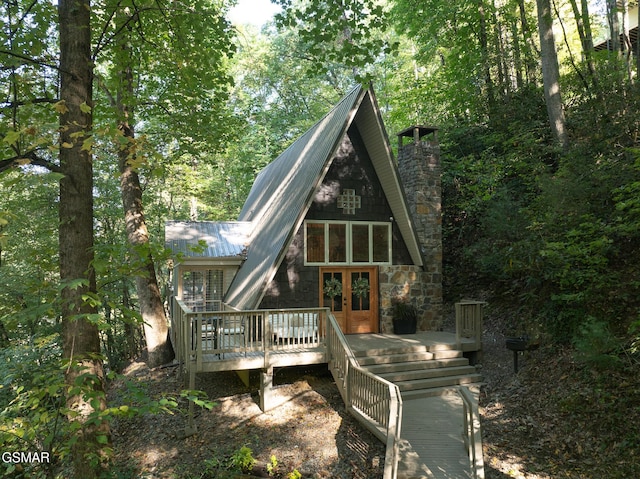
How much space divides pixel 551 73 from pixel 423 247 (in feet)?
20.2

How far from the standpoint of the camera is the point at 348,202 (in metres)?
11.2

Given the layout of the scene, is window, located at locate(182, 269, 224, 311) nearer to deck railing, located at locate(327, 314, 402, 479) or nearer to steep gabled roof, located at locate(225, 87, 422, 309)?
steep gabled roof, located at locate(225, 87, 422, 309)

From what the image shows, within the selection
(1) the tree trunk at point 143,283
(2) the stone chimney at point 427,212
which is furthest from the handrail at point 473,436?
(1) the tree trunk at point 143,283

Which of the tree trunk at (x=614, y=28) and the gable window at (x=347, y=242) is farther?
the tree trunk at (x=614, y=28)

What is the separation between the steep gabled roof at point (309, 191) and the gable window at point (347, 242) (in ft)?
2.09

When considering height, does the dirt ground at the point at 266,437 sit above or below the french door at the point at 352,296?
below

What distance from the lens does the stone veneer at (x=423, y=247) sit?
11.5 metres

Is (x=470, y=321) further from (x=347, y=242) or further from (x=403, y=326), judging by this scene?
(x=347, y=242)

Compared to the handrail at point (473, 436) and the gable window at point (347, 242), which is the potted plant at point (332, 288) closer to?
the gable window at point (347, 242)

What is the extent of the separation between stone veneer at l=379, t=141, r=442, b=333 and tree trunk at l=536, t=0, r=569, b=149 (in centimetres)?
347

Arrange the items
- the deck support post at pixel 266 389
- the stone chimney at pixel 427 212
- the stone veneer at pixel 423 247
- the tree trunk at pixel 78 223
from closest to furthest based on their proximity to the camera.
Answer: the tree trunk at pixel 78 223 < the deck support post at pixel 266 389 < the stone veneer at pixel 423 247 < the stone chimney at pixel 427 212

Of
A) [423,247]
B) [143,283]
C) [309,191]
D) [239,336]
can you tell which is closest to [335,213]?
[309,191]

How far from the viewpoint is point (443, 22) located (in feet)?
55.6

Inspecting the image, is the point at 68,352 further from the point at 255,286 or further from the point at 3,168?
the point at 255,286
